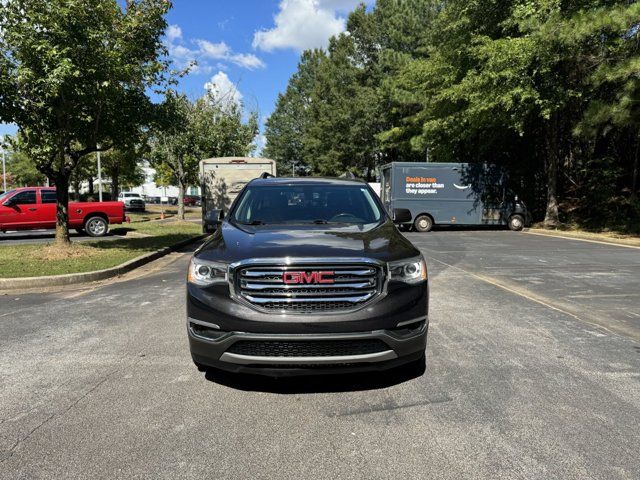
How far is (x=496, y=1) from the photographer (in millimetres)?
20266

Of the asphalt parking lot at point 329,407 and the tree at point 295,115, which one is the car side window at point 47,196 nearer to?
the asphalt parking lot at point 329,407

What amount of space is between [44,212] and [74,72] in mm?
9532

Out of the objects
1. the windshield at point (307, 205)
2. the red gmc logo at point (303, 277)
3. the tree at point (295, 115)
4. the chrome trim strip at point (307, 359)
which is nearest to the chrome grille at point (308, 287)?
the red gmc logo at point (303, 277)

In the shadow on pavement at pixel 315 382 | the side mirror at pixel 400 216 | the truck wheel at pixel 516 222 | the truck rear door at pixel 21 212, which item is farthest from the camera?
the truck wheel at pixel 516 222

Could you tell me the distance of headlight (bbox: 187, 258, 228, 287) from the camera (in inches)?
144

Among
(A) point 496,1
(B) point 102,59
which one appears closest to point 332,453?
(B) point 102,59

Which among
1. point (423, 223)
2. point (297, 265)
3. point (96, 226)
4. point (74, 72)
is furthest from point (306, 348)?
point (423, 223)

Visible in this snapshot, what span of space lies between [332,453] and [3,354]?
12.3 ft

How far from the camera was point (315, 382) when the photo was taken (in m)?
4.08

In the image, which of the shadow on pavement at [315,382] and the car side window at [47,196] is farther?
the car side window at [47,196]

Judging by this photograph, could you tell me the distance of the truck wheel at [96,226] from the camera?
17.8 meters

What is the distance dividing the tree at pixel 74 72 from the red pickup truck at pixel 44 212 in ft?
19.0

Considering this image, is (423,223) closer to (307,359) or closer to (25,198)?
(25,198)

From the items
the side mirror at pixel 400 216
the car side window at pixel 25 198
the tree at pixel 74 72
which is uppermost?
the tree at pixel 74 72
